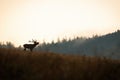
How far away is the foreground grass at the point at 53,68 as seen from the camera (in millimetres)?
13914

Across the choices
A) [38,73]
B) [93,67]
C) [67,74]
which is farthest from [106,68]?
[38,73]

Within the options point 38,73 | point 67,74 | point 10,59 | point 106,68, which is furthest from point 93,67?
A: point 10,59

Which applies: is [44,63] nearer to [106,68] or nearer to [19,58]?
[19,58]

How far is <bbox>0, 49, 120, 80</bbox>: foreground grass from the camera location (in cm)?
1391

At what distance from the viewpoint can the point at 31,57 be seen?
16.6 metres

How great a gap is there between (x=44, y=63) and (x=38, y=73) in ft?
5.08

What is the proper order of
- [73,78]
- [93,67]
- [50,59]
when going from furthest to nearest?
[50,59] < [93,67] < [73,78]

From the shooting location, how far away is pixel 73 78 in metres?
13.7

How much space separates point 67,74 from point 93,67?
1.63 meters

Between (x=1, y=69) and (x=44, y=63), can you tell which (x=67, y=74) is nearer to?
(x=44, y=63)

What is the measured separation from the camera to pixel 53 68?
14797 millimetres

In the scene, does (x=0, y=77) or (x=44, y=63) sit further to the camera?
(x=44, y=63)

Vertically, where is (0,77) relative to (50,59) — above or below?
below

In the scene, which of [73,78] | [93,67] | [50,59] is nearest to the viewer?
[73,78]
